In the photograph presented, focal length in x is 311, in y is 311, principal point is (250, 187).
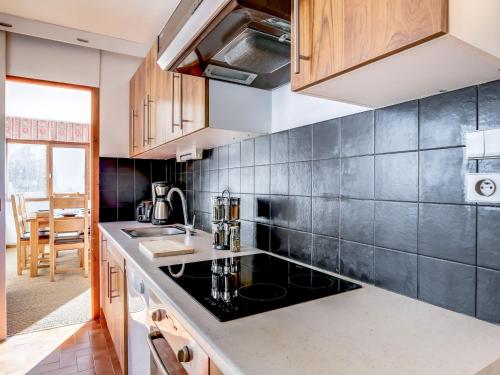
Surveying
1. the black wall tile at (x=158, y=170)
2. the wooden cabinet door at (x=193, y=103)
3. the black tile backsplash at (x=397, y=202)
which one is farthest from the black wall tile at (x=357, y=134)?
the black wall tile at (x=158, y=170)

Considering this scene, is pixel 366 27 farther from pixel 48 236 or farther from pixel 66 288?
pixel 48 236

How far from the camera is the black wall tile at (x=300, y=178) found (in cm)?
130

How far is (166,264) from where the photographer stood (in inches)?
51.1

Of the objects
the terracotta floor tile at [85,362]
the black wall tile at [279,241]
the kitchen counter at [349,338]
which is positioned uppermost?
the black wall tile at [279,241]

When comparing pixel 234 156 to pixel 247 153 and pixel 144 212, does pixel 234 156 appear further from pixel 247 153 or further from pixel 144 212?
pixel 144 212

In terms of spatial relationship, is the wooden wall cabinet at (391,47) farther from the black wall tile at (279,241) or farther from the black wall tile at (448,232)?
the black wall tile at (279,241)

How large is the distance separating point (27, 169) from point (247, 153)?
229 inches

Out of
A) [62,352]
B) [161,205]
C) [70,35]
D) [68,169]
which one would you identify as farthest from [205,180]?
[68,169]

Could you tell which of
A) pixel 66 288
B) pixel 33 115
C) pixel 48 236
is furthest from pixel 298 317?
pixel 33 115

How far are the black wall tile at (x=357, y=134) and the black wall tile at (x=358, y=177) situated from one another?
0.03 m

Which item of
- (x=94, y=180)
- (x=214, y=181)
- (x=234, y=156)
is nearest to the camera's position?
(x=234, y=156)

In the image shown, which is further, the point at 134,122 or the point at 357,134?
the point at 134,122

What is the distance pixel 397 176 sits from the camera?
3.16ft

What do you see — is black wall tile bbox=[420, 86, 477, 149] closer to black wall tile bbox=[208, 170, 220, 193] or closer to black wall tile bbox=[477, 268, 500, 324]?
black wall tile bbox=[477, 268, 500, 324]
